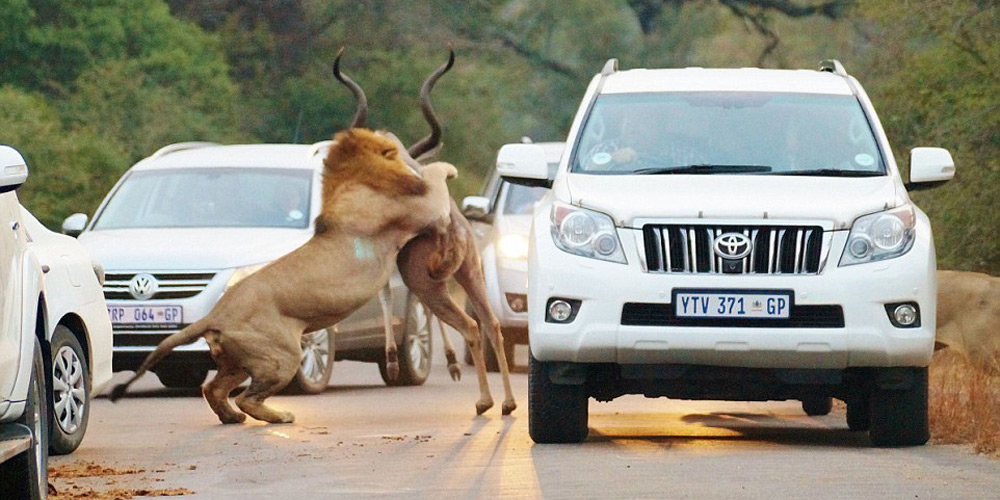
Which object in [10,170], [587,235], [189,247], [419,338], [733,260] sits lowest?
[419,338]

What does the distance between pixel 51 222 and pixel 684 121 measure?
16702mm

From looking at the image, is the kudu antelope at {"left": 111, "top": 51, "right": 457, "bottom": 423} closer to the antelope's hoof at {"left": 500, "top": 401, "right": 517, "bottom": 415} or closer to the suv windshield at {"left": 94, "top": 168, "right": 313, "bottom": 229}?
the antelope's hoof at {"left": 500, "top": 401, "right": 517, "bottom": 415}

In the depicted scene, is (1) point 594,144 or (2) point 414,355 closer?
(1) point 594,144

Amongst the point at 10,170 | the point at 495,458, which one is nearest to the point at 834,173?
the point at 495,458

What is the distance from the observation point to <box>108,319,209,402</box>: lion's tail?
38.7 ft

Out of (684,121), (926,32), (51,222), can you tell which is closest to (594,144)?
(684,121)

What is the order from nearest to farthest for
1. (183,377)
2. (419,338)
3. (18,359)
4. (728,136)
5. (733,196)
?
(18,359) → (733,196) → (728,136) → (183,377) → (419,338)

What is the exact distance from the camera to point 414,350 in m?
16.1

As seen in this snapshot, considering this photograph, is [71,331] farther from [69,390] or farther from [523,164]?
[523,164]

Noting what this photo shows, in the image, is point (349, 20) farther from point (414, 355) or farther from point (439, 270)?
point (439, 270)

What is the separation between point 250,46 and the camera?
128 feet

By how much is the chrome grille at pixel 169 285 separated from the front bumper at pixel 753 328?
4.74 meters

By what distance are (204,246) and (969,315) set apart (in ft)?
15.8

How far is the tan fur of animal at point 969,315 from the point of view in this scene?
14.1 m
